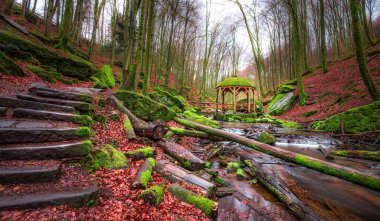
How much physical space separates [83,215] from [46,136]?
1954mm

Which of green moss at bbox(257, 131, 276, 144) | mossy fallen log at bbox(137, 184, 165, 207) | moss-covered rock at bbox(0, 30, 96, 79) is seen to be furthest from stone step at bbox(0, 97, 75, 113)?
moss-covered rock at bbox(0, 30, 96, 79)

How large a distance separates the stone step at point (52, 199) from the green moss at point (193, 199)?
1.27 m

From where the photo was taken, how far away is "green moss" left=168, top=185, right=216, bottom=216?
2.73 meters

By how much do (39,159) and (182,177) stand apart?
248 centimetres

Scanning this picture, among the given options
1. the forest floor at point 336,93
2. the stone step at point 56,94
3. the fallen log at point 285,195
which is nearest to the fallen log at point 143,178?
the fallen log at point 285,195

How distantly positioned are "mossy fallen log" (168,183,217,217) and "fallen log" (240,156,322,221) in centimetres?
153

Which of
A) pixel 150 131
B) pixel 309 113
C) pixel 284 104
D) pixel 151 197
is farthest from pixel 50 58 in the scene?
pixel 284 104

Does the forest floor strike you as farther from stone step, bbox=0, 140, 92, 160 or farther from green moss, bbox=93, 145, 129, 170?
stone step, bbox=0, 140, 92, 160

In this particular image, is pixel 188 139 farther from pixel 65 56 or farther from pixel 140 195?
pixel 65 56

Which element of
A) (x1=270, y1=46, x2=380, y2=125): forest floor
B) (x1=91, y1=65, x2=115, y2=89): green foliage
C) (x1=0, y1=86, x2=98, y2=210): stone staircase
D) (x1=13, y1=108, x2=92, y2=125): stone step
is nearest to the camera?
(x1=0, y1=86, x2=98, y2=210): stone staircase

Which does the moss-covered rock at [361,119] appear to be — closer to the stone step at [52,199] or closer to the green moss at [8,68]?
the stone step at [52,199]

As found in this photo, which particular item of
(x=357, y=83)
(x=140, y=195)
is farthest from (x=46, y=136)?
(x=357, y=83)

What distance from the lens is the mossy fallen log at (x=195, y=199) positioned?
271cm

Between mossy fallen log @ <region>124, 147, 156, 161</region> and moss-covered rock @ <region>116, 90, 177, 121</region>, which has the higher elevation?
moss-covered rock @ <region>116, 90, 177, 121</region>
